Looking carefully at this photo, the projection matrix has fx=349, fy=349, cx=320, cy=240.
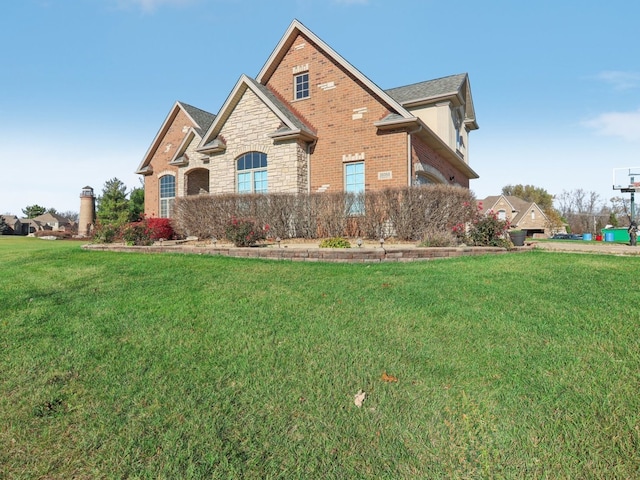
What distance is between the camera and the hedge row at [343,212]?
33.8 ft

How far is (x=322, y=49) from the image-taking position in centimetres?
1451

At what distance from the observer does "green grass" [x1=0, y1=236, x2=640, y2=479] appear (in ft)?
6.86

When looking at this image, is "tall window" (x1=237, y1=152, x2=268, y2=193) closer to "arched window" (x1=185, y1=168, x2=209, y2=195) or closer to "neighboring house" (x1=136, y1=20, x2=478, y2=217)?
"neighboring house" (x1=136, y1=20, x2=478, y2=217)

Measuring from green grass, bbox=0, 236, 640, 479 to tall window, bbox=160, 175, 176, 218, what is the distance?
15905 millimetres

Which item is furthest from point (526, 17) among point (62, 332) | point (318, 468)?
point (62, 332)

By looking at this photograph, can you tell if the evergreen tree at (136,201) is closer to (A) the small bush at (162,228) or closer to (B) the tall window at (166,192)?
(B) the tall window at (166,192)

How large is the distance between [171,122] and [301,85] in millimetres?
9629

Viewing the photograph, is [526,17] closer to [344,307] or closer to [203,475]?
[344,307]

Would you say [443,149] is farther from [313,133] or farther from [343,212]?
[343,212]

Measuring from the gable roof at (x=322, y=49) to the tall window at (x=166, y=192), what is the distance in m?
8.20

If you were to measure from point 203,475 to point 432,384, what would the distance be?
1760 mm

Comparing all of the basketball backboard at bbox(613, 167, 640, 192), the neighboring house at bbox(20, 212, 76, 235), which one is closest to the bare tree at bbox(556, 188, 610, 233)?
the basketball backboard at bbox(613, 167, 640, 192)

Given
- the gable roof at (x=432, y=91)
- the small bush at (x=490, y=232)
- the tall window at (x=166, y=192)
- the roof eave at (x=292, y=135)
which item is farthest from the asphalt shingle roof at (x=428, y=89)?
the tall window at (x=166, y=192)

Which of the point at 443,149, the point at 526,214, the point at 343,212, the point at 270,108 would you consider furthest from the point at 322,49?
the point at 526,214
